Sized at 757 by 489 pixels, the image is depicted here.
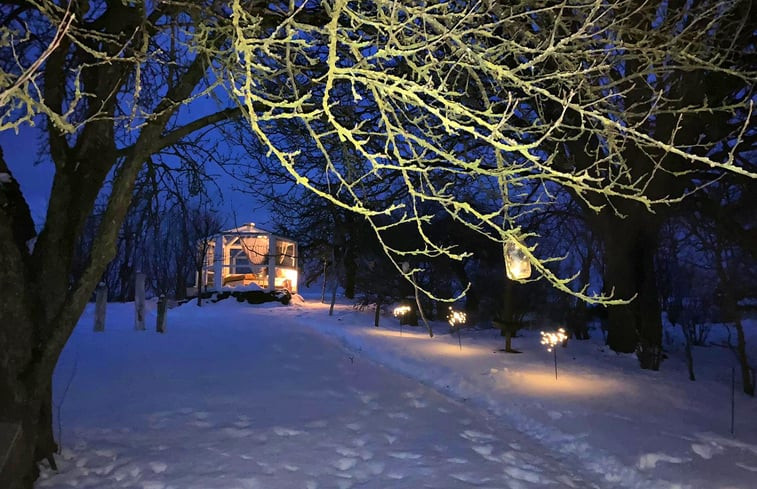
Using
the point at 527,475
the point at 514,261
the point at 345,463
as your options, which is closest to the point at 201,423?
the point at 345,463

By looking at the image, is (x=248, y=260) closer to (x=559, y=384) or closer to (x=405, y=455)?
(x=559, y=384)

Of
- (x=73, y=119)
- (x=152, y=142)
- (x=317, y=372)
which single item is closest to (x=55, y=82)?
(x=152, y=142)

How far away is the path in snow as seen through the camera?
3.80 m

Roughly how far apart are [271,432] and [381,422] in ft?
4.06

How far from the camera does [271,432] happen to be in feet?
15.6

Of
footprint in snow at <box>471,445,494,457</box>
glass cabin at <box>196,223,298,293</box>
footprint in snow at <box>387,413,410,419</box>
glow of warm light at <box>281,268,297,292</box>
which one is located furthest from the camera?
glow of warm light at <box>281,268,297,292</box>

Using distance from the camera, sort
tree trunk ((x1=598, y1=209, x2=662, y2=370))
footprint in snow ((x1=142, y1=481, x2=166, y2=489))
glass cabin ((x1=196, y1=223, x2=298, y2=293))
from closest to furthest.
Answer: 1. footprint in snow ((x1=142, y1=481, x2=166, y2=489))
2. tree trunk ((x1=598, y1=209, x2=662, y2=370))
3. glass cabin ((x1=196, y1=223, x2=298, y2=293))

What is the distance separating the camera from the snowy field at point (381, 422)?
3.94m

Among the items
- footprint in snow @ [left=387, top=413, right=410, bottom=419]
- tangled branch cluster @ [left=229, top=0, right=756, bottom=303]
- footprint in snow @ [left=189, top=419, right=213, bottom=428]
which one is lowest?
footprint in snow @ [left=387, top=413, right=410, bottom=419]

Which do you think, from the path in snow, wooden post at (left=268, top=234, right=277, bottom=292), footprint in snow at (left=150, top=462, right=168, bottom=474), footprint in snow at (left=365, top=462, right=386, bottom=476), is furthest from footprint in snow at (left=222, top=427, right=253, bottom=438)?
wooden post at (left=268, top=234, right=277, bottom=292)

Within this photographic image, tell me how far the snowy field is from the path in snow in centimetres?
2

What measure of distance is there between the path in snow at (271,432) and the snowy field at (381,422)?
0.8 inches

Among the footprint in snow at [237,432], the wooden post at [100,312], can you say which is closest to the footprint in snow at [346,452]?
the footprint in snow at [237,432]

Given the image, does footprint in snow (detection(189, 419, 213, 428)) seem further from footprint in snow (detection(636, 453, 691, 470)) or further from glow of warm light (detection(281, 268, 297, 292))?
glow of warm light (detection(281, 268, 297, 292))
